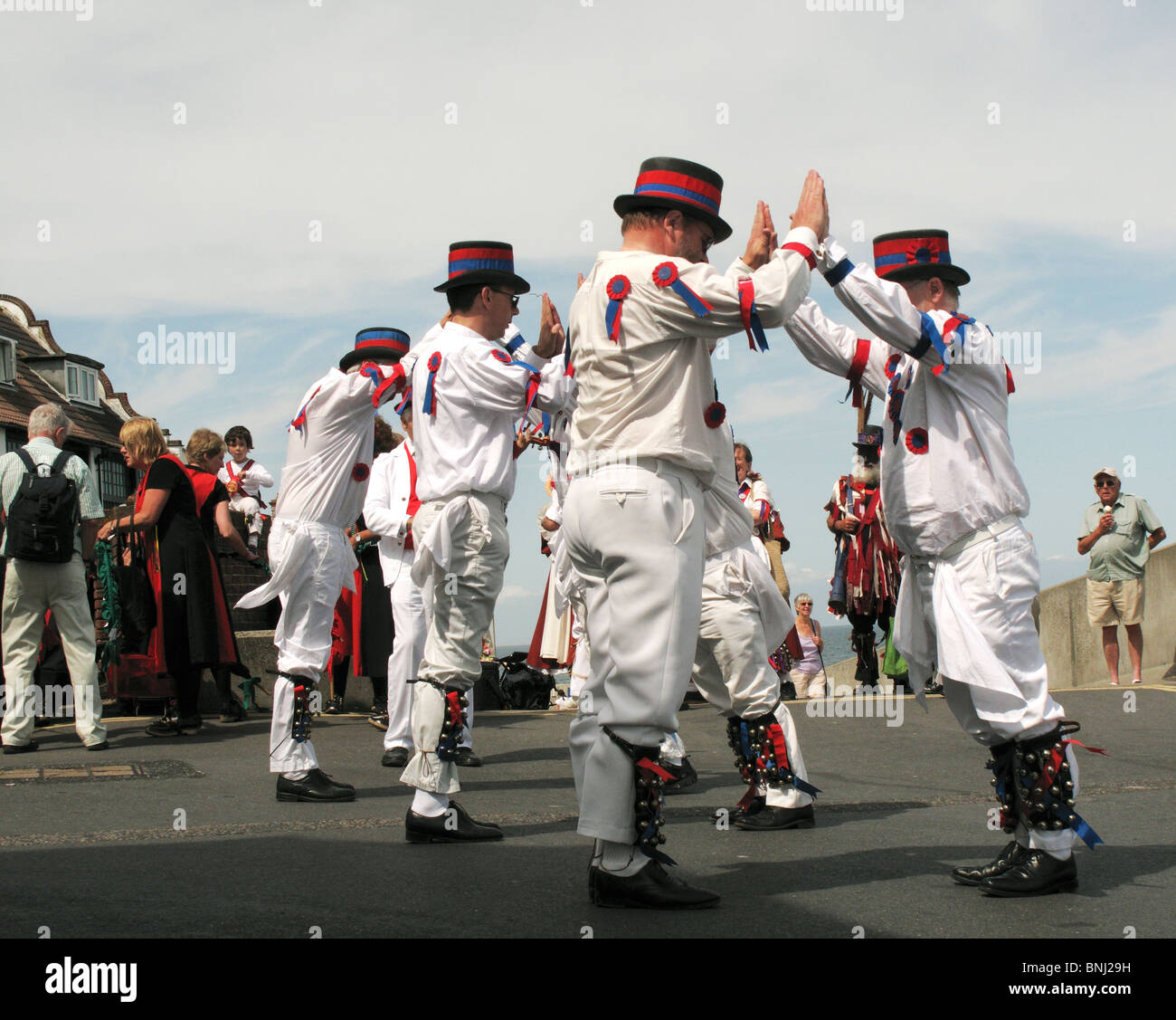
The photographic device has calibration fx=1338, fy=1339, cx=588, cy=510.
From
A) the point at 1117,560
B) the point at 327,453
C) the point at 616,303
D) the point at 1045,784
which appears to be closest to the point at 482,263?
the point at 327,453

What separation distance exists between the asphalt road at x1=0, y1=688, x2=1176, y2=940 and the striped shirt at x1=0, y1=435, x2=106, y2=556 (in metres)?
1.63

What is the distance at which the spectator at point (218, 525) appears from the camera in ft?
32.3

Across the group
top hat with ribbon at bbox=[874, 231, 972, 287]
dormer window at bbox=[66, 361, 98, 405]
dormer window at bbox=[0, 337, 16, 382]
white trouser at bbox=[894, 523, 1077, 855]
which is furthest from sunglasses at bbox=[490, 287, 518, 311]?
dormer window at bbox=[66, 361, 98, 405]

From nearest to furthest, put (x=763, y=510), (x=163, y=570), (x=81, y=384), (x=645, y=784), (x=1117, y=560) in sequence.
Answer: (x=645, y=784), (x=163, y=570), (x=763, y=510), (x=1117, y=560), (x=81, y=384)

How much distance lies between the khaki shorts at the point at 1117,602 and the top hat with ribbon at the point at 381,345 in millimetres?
8963

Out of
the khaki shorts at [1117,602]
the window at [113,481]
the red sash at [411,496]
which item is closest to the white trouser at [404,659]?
the red sash at [411,496]

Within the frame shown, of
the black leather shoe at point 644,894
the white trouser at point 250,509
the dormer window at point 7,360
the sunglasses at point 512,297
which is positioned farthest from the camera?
the dormer window at point 7,360

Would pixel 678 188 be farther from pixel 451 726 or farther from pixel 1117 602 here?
pixel 1117 602

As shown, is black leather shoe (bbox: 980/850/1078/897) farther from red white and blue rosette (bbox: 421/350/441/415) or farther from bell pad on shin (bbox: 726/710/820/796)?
red white and blue rosette (bbox: 421/350/441/415)

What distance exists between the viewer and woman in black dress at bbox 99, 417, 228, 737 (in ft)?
31.3

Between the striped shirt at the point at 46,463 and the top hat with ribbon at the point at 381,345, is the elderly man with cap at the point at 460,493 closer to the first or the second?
the top hat with ribbon at the point at 381,345

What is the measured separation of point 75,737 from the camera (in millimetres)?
9438

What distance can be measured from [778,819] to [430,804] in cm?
152

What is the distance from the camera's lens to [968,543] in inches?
180
